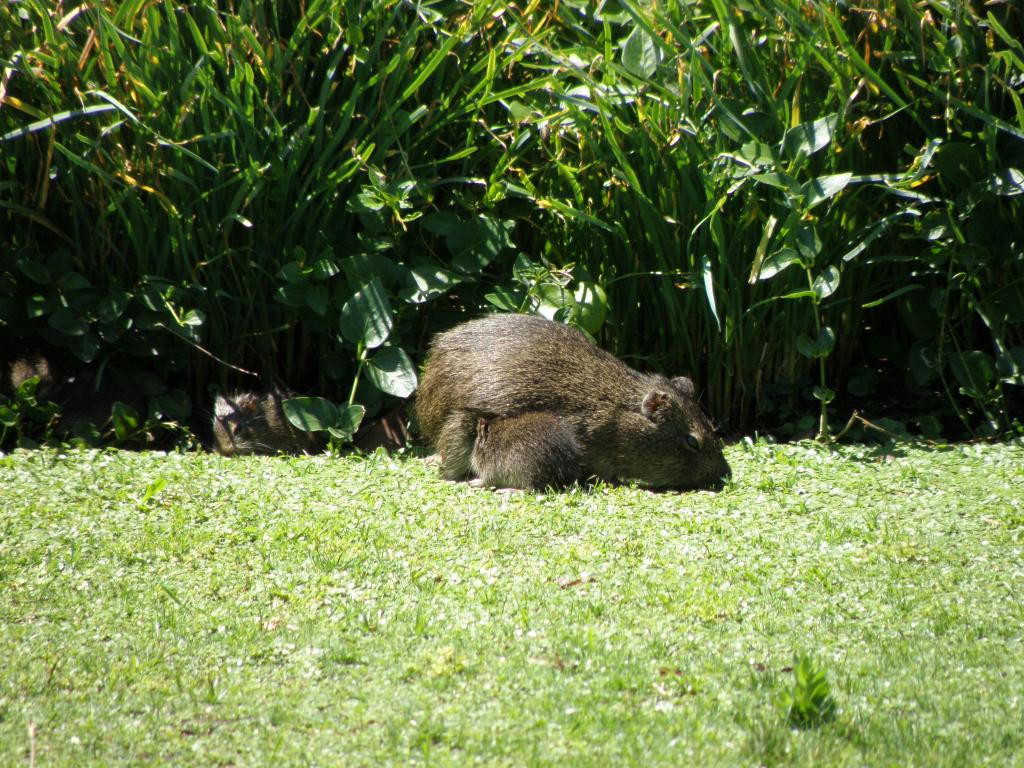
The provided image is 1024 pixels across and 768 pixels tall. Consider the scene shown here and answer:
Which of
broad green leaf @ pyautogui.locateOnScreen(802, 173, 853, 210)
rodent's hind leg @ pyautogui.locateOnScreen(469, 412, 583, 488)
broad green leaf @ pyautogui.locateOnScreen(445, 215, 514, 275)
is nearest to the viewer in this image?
rodent's hind leg @ pyautogui.locateOnScreen(469, 412, 583, 488)

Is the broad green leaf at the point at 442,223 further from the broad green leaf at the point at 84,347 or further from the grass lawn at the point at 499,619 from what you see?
the broad green leaf at the point at 84,347

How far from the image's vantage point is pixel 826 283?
533 centimetres

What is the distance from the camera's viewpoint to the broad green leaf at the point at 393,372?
5.62 meters

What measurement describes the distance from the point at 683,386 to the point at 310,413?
192cm

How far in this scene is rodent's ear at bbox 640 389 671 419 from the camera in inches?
213

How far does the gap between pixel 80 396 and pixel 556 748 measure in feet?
13.3

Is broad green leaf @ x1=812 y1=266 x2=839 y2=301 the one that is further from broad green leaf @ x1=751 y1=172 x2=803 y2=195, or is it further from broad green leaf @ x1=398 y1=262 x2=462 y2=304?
broad green leaf @ x1=398 y1=262 x2=462 y2=304

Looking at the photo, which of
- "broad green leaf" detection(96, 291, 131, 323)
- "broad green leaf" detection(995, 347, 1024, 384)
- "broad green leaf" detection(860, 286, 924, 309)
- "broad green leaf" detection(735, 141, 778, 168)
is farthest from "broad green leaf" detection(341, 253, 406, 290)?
"broad green leaf" detection(995, 347, 1024, 384)

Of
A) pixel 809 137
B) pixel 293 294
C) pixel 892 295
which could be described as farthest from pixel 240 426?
pixel 892 295

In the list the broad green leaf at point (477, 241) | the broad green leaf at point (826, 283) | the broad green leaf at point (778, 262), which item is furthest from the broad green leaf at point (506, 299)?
the broad green leaf at point (826, 283)

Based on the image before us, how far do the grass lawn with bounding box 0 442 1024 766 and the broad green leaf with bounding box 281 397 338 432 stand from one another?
56 centimetres

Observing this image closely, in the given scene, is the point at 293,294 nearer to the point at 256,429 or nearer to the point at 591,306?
the point at 256,429

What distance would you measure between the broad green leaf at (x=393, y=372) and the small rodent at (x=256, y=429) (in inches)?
20.8

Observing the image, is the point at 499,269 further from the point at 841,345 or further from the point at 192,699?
the point at 192,699
